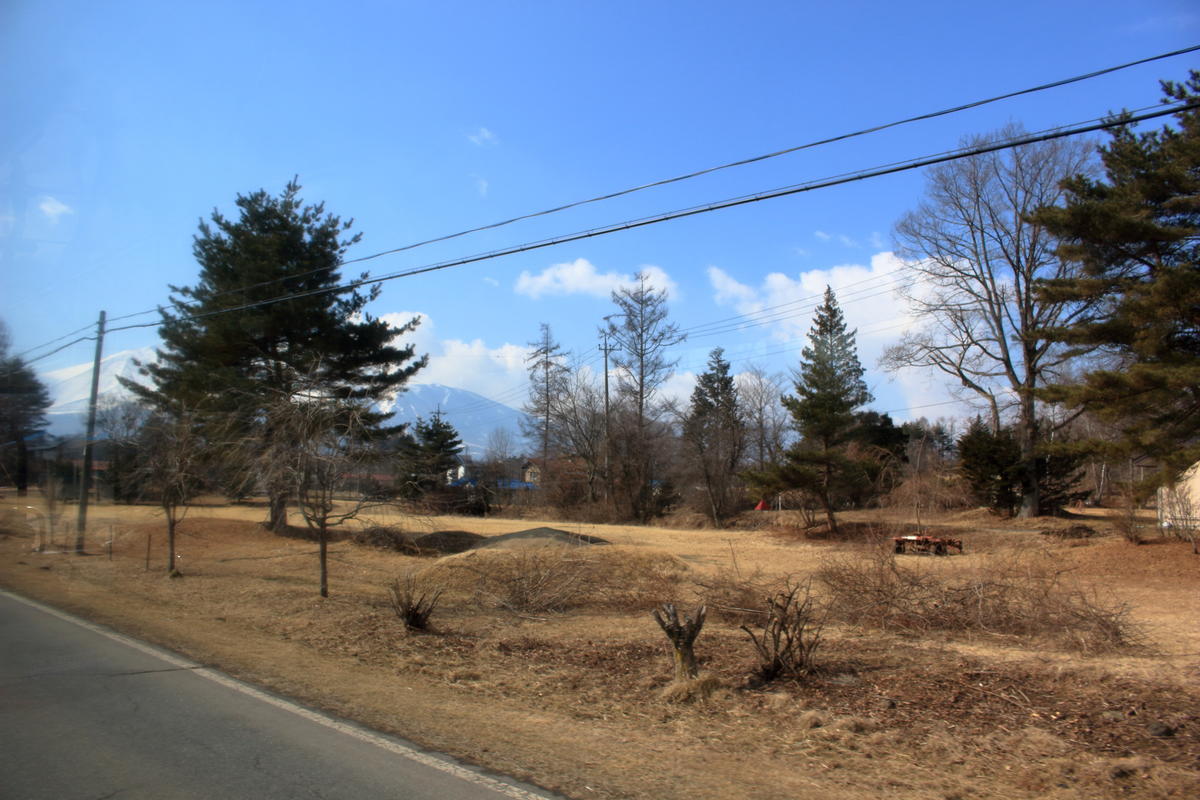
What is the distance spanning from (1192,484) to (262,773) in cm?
2823

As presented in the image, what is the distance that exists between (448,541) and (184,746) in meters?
20.9

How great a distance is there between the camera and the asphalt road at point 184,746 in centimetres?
458

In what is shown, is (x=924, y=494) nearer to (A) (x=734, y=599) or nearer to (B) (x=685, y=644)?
(A) (x=734, y=599)

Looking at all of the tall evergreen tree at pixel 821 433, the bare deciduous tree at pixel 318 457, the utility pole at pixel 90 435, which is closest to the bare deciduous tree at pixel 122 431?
the utility pole at pixel 90 435

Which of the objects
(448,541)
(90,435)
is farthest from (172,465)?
(448,541)

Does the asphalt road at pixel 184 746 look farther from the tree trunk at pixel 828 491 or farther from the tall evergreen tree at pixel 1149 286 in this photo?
the tree trunk at pixel 828 491

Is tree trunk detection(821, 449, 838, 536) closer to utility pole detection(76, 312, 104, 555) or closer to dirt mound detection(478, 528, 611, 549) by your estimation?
dirt mound detection(478, 528, 611, 549)

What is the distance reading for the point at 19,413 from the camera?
2653 cm

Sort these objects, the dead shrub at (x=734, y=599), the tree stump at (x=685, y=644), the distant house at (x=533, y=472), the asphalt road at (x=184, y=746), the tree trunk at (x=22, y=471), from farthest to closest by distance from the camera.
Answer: the distant house at (x=533, y=472) < the tree trunk at (x=22, y=471) < the dead shrub at (x=734, y=599) < the tree stump at (x=685, y=644) < the asphalt road at (x=184, y=746)

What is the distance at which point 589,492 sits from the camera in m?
50.1

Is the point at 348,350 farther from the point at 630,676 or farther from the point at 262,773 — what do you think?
the point at 262,773

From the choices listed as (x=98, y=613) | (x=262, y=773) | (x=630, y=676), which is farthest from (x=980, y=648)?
(x=98, y=613)

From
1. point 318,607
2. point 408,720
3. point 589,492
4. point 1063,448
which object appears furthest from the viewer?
point 589,492

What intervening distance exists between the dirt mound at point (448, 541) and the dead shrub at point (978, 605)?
52.8 feet
